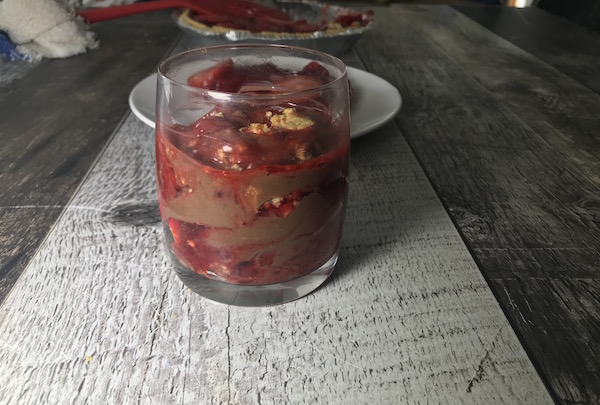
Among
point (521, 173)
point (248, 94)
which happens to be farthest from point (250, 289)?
point (521, 173)

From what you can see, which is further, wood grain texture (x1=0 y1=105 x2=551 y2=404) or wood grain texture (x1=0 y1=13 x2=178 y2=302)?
wood grain texture (x1=0 y1=13 x2=178 y2=302)

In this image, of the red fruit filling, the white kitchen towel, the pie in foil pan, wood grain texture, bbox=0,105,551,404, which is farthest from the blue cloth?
the red fruit filling

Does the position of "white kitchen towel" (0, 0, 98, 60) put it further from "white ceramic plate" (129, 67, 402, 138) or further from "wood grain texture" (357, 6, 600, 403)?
"wood grain texture" (357, 6, 600, 403)

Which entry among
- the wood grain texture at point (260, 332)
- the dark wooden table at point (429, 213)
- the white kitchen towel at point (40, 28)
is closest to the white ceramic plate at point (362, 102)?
the dark wooden table at point (429, 213)

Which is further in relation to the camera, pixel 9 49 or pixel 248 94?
pixel 9 49

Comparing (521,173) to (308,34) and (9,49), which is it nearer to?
(308,34)
